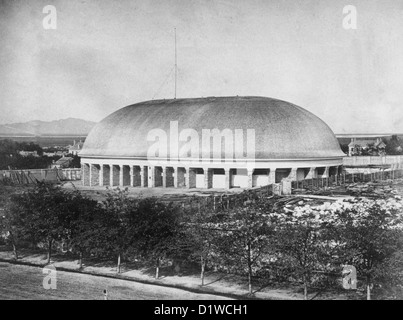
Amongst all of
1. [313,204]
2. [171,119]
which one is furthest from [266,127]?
[313,204]

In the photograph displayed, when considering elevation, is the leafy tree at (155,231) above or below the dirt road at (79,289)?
above

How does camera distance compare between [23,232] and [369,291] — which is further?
[23,232]

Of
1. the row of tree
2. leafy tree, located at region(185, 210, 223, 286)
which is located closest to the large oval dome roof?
the row of tree

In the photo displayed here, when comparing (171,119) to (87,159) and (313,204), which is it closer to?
(87,159)

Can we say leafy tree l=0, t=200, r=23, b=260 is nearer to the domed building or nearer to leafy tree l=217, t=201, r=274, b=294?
leafy tree l=217, t=201, r=274, b=294

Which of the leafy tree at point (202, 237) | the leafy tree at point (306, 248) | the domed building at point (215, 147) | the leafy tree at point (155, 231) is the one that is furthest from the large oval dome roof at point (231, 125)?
the leafy tree at point (306, 248)

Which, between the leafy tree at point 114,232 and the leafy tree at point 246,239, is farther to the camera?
the leafy tree at point 114,232

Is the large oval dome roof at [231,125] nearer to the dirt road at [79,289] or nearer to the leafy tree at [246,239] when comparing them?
the leafy tree at [246,239]
